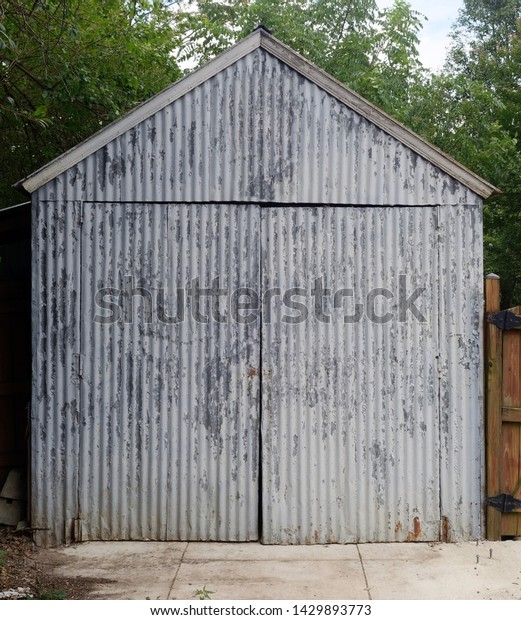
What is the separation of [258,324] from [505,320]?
2.32 m

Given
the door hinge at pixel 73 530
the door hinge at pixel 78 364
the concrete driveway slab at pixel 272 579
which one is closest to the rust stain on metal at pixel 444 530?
the concrete driveway slab at pixel 272 579

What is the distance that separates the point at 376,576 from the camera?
605cm

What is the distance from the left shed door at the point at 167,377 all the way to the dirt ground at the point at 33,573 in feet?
1.76

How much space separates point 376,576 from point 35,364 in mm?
3582

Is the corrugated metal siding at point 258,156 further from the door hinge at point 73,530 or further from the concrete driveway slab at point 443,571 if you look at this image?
the concrete driveway slab at point 443,571

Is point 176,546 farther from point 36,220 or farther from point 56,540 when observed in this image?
point 36,220

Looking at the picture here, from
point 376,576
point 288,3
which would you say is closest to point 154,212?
point 376,576

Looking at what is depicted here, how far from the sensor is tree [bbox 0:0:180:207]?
32.9 ft

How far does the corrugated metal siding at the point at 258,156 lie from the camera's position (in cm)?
697

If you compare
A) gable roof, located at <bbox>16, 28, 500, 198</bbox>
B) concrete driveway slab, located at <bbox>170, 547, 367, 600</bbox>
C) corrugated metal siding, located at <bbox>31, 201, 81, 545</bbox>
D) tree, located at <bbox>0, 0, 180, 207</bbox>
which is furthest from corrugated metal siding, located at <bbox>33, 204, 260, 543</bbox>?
tree, located at <bbox>0, 0, 180, 207</bbox>

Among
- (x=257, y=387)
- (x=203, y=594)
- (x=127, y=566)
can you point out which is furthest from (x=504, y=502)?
(x=127, y=566)

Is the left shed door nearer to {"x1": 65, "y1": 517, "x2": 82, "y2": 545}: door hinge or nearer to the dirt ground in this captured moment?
{"x1": 65, "y1": 517, "x2": 82, "y2": 545}: door hinge

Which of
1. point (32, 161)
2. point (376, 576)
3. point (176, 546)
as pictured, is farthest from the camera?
point (32, 161)

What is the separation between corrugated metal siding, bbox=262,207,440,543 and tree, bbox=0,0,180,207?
442cm
